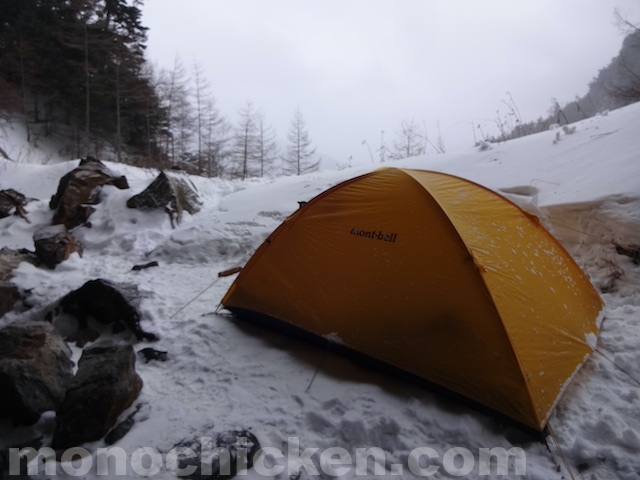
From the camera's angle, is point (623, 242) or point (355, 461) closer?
point (355, 461)

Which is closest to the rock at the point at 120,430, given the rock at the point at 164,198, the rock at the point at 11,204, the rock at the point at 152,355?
the rock at the point at 152,355

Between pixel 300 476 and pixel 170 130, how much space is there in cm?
2465

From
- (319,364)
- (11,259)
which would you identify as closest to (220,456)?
(319,364)

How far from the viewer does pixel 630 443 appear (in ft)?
6.36

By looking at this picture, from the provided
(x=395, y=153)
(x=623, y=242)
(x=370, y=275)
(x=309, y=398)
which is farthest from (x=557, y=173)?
(x=395, y=153)

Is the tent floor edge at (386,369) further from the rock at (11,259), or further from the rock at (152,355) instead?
the rock at (11,259)

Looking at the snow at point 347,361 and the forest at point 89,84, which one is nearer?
the snow at point 347,361

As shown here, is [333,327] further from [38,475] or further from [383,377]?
[38,475]

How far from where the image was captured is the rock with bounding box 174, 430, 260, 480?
1.85 meters

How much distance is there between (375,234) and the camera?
2895mm

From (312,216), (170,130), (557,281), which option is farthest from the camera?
(170,130)

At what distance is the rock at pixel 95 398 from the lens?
2.01 meters

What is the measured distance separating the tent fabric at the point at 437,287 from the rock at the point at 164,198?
3821 mm

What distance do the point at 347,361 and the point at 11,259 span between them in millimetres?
4244
